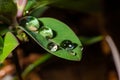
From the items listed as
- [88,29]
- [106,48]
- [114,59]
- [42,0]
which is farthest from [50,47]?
[88,29]

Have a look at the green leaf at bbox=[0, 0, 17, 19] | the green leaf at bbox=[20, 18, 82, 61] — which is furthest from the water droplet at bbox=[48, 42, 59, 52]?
the green leaf at bbox=[0, 0, 17, 19]

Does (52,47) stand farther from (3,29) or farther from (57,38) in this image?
(3,29)

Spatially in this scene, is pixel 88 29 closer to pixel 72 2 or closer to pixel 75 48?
pixel 72 2

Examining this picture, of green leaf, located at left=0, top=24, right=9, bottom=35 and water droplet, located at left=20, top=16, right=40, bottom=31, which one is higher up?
water droplet, located at left=20, top=16, right=40, bottom=31

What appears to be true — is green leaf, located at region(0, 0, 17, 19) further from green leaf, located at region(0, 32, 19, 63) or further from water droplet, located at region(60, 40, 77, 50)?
water droplet, located at region(60, 40, 77, 50)

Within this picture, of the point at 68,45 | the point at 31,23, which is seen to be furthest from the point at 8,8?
the point at 68,45

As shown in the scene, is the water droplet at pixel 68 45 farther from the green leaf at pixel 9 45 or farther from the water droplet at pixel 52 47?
the green leaf at pixel 9 45
